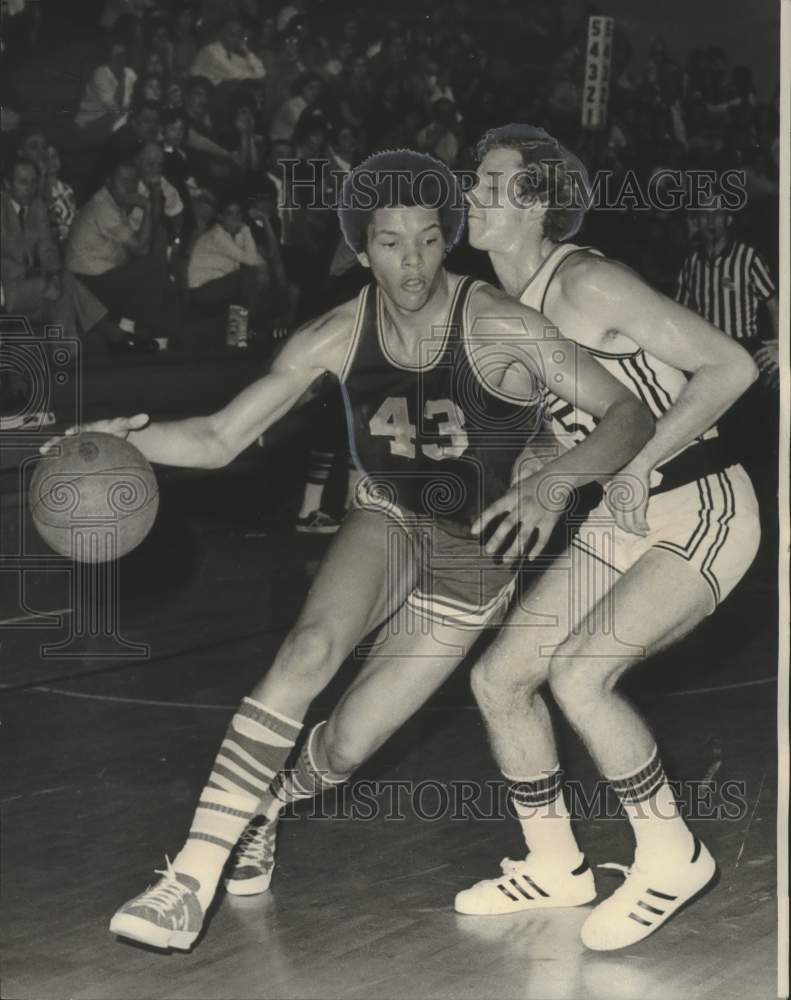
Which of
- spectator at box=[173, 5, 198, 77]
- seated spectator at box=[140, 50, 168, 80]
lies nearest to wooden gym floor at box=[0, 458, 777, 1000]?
seated spectator at box=[140, 50, 168, 80]

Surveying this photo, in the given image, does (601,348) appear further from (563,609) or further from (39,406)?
(39,406)

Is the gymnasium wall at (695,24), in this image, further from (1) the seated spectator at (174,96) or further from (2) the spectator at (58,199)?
(2) the spectator at (58,199)

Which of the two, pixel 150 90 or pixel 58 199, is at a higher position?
pixel 150 90

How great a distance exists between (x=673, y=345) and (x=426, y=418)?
26.9 inches

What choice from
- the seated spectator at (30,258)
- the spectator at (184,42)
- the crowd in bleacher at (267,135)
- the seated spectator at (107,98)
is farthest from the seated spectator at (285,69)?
the seated spectator at (30,258)

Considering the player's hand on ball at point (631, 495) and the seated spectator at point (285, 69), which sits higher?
the seated spectator at point (285, 69)

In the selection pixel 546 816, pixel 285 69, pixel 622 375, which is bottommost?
pixel 546 816

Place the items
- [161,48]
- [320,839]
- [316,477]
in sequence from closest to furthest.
Result: 1. [320,839]
2. [316,477]
3. [161,48]

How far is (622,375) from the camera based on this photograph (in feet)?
14.5

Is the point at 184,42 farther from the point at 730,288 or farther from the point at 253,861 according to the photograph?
the point at 253,861

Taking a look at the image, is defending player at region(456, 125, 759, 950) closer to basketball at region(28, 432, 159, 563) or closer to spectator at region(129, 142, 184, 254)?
basketball at region(28, 432, 159, 563)

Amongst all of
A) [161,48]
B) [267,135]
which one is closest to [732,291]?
[267,135]

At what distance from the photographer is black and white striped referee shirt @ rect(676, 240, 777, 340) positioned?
9.29 meters

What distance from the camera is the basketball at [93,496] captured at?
4.34 metres
